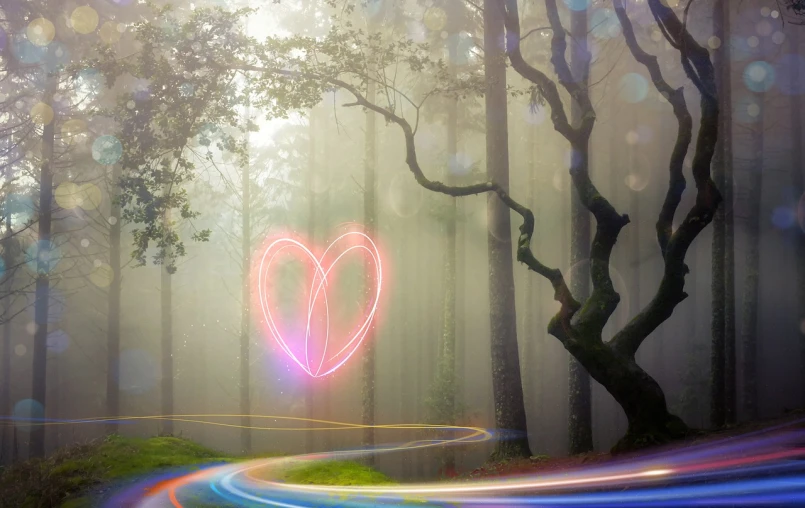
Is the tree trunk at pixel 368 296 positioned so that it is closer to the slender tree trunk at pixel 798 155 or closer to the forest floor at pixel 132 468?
the forest floor at pixel 132 468

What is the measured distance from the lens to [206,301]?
5100 cm

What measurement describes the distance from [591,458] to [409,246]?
3086cm

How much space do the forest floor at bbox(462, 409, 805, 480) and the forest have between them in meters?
0.16

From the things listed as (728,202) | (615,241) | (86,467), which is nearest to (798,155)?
(728,202)

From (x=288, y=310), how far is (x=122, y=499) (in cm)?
2830

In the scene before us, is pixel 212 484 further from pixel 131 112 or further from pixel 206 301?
pixel 206 301

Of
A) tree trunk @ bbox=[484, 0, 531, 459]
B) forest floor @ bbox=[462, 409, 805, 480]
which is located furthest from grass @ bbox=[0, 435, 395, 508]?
tree trunk @ bbox=[484, 0, 531, 459]

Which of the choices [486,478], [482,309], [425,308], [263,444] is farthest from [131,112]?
[482,309]

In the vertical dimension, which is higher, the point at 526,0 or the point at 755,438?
the point at 526,0

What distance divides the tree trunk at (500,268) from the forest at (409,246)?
0.07 m

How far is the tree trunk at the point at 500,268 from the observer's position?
49.1 ft

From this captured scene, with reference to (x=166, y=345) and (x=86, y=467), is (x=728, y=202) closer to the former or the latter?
(x=86, y=467)

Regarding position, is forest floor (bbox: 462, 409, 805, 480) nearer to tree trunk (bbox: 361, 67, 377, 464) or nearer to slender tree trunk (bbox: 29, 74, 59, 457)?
tree trunk (bbox: 361, 67, 377, 464)

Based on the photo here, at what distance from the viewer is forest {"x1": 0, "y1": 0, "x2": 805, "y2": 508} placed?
11016 millimetres
